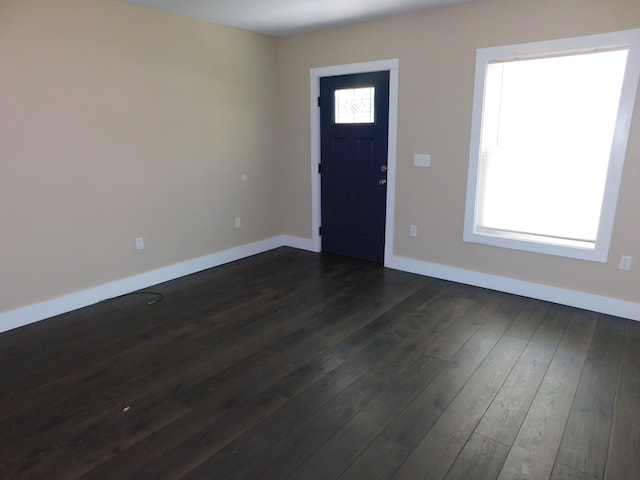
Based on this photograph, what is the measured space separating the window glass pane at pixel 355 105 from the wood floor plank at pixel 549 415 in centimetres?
281

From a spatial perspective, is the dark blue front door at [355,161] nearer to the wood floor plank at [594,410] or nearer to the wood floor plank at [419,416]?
the wood floor plank at [419,416]

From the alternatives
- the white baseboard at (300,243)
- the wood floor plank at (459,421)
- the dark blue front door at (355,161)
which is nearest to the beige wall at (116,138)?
the white baseboard at (300,243)

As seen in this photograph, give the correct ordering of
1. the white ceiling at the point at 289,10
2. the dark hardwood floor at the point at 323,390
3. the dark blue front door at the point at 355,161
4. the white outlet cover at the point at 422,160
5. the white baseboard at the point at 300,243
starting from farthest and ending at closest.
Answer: the white baseboard at the point at 300,243
the dark blue front door at the point at 355,161
the white outlet cover at the point at 422,160
the white ceiling at the point at 289,10
the dark hardwood floor at the point at 323,390

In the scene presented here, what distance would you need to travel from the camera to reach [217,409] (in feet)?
7.40

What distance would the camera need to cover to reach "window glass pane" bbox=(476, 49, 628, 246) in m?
3.20

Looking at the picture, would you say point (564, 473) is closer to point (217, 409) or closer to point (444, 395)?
point (444, 395)

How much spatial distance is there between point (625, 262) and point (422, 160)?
1905mm

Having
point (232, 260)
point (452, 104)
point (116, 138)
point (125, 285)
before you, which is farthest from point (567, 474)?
point (116, 138)

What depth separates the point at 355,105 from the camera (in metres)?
4.47

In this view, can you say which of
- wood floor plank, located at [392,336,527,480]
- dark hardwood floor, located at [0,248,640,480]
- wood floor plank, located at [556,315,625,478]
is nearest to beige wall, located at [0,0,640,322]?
dark hardwood floor, located at [0,248,640,480]

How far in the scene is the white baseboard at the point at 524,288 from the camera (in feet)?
10.8

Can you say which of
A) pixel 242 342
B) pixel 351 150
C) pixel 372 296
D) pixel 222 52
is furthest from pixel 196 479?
pixel 222 52

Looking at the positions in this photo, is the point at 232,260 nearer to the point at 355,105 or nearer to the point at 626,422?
the point at 355,105

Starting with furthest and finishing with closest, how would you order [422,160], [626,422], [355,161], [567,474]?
[355,161] < [422,160] < [626,422] < [567,474]
